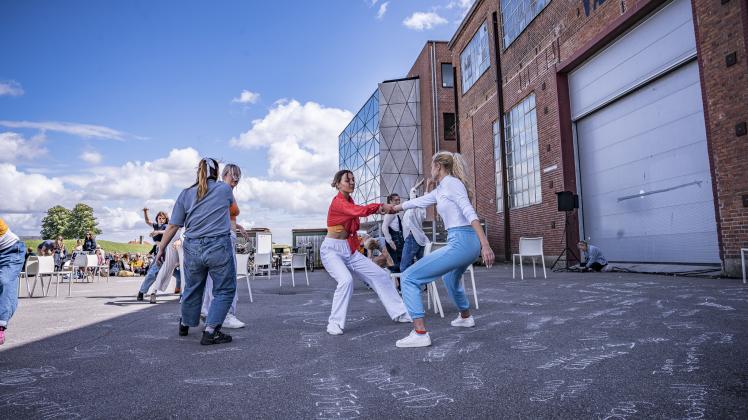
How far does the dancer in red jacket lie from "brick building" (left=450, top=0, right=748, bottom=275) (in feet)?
23.3

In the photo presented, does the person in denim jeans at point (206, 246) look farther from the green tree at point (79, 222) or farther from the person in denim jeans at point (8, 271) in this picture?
the green tree at point (79, 222)

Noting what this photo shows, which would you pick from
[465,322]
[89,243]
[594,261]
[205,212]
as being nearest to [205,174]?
[205,212]

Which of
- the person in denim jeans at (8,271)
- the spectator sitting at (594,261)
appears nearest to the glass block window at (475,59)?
the spectator sitting at (594,261)

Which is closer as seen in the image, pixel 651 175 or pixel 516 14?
pixel 651 175

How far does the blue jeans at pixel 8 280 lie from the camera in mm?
4449

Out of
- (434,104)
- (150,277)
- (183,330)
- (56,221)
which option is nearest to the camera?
(183,330)

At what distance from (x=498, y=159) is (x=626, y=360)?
1575 centimetres

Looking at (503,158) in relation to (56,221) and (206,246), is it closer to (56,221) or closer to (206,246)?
(206,246)

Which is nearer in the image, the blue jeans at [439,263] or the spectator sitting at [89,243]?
the blue jeans at [439,263]

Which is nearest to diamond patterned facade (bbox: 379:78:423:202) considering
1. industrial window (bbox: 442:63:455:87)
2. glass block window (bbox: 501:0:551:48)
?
industrial window (bbox: 442:63:455:87)

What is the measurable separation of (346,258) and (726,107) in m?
8.00

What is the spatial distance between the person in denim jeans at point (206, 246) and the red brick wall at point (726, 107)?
8797 millimetres

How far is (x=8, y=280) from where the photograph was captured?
4.52 meters

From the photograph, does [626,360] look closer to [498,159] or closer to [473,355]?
[473,355]
